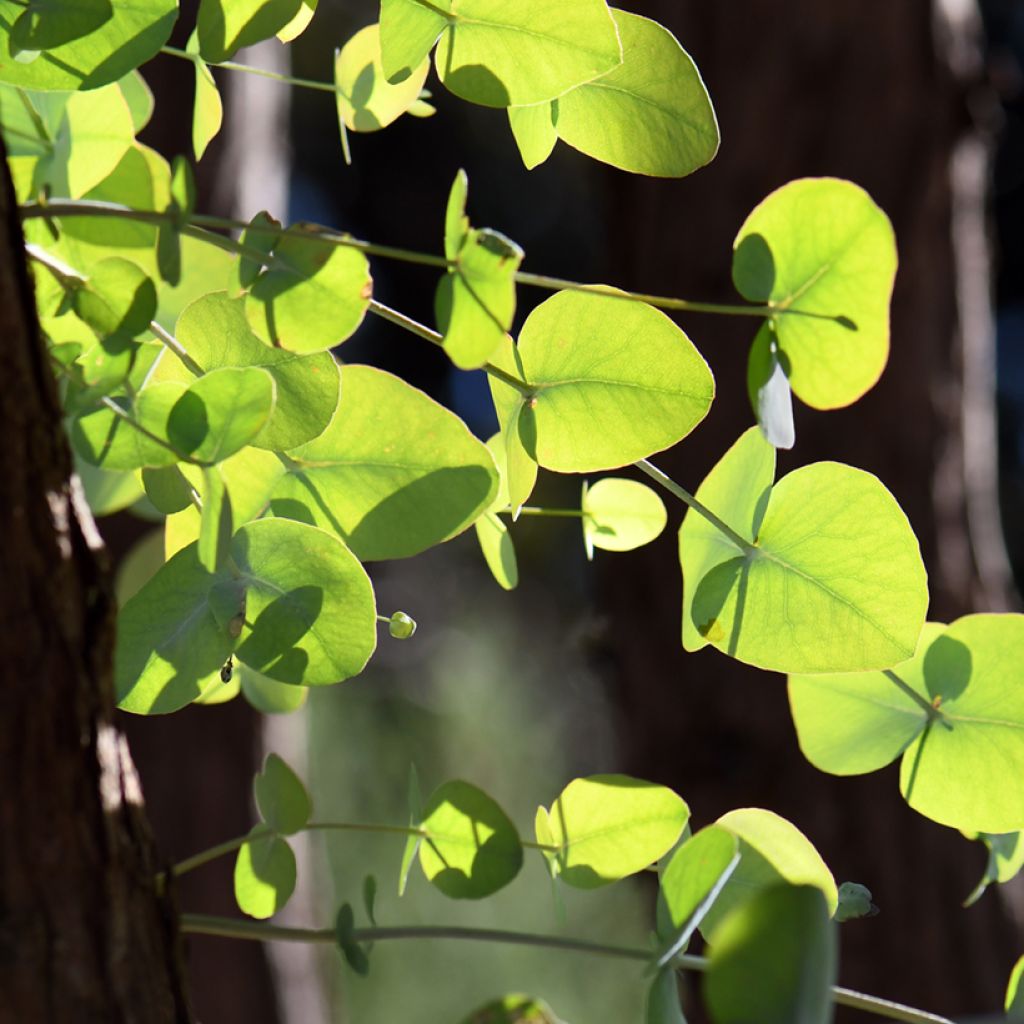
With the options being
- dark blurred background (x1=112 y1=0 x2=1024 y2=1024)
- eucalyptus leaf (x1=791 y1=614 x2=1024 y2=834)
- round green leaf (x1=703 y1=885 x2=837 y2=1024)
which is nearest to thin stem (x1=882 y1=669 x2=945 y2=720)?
eucalyptus leaf (x1=791 y1=614 x2=1024 y2=834)

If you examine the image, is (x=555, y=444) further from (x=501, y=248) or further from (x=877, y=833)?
(x=877, y=833)

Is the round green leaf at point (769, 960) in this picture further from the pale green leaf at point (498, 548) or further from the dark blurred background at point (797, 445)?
the dark blurred background at point (797, 445)

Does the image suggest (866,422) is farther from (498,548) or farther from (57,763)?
(57,763)

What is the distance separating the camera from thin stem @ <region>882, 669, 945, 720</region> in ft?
0.79

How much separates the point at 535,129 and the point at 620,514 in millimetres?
94

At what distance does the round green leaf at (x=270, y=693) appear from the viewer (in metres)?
0.29

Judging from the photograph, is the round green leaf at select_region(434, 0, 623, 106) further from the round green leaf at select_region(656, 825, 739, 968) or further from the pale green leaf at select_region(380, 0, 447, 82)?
the round green leaf at select_region(656, 825, 739, 968)

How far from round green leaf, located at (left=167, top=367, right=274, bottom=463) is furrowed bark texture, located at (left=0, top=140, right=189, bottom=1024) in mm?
19

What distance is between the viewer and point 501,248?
19 cm

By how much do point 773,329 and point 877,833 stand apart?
33.9 inches

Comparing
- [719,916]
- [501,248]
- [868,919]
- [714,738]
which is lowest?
[868,919]

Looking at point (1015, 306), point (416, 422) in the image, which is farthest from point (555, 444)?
point (1015, 306)

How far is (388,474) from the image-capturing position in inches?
9.2

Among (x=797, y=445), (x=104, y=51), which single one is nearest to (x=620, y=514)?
(x=104, y=51)
